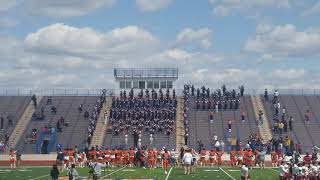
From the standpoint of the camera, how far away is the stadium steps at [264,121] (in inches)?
2254

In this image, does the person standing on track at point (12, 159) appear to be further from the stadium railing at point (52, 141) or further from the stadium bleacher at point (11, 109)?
the stadium bleacher at point (11, 109)

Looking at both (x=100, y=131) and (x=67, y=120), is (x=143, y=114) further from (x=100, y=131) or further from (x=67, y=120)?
(x=67, y=120)

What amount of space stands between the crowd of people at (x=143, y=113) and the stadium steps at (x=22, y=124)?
26.2 ft

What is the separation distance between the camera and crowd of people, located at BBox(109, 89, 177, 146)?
192 feet

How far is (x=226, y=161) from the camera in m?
47.3

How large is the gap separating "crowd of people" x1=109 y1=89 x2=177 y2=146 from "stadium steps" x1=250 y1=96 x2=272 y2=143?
7657 millimetres

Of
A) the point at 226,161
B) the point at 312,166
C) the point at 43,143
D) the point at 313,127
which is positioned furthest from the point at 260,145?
the point at 312,166

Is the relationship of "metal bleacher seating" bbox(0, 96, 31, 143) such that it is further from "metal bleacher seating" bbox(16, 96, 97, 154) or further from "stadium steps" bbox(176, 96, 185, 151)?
"stadium steps" bbox(176, 96, 185, 151)

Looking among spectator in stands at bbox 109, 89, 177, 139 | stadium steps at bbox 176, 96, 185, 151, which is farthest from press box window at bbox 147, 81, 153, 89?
spectator in stands at bbox 109, 89, 177, 139

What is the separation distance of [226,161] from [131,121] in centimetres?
1427

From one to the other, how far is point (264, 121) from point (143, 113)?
431 inches

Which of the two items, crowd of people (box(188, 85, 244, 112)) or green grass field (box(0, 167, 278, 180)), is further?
crowd of people (box(188, 85, 244, 112))

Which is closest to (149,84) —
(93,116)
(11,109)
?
(93,116)

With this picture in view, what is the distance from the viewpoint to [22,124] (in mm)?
62031
